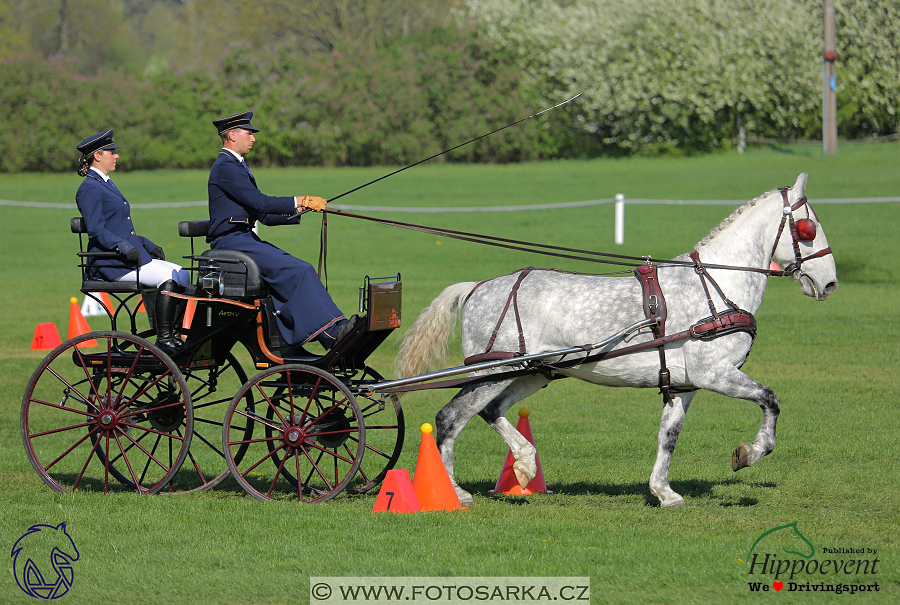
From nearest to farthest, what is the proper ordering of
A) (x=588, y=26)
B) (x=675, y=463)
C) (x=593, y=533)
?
(x=593, y=533)
(x=675, y=463)
(x=588, y=26)

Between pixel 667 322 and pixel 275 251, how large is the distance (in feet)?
8.35

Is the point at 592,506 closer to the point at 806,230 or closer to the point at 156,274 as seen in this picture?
the point at 806,230

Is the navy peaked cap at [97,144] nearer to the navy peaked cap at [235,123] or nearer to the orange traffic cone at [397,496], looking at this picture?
the navy peaked cap at [235,123]

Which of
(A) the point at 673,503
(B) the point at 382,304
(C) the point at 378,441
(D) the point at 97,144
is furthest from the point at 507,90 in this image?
(A) the point at 673,503

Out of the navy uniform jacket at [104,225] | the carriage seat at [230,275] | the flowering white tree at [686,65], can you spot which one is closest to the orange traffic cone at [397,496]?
the carriage seat at [230,275]

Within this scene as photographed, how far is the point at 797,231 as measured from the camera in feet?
22.5

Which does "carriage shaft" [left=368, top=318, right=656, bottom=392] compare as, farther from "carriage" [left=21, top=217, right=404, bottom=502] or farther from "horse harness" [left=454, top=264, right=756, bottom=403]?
"carriage" [left=21, top=217, right=404, bottom=502]

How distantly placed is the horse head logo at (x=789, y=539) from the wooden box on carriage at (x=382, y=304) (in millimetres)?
2532

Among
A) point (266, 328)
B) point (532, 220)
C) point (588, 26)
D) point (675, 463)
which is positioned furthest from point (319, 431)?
point (588, 26)

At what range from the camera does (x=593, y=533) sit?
6.05m

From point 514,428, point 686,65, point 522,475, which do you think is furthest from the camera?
point 686,65

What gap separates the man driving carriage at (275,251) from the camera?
6785mm

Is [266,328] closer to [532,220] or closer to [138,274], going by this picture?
[138,274]

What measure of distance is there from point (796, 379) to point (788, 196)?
4.91 metres
